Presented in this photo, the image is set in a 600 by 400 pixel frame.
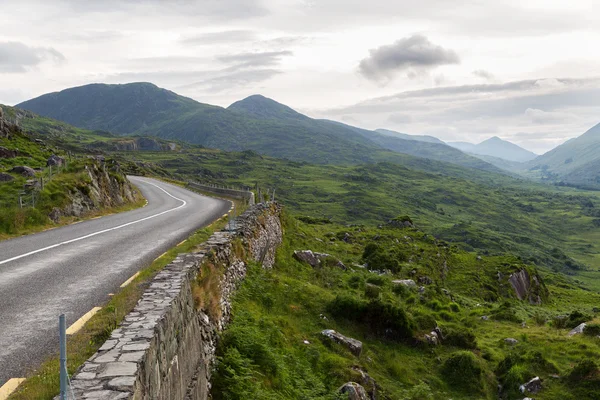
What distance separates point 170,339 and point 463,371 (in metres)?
17.0

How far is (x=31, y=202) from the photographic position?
1040 inches

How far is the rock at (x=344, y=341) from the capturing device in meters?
18.7

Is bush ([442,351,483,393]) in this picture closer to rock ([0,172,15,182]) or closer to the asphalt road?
the asphalt road

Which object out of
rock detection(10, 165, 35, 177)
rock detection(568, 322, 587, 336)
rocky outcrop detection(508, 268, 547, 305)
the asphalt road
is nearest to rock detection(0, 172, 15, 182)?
rock detection(10, 165, 35, 177)

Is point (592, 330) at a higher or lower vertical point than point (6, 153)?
lower

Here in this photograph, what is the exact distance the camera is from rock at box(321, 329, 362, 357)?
18.7 metres

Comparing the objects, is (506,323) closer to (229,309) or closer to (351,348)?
(351,348)

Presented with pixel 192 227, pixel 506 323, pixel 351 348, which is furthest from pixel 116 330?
pixel 506 323

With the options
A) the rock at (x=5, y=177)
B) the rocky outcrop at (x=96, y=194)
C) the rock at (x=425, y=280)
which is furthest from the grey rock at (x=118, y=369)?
the rock at (x=425, y=280)

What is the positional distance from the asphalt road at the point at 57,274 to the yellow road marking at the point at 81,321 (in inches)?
7.7

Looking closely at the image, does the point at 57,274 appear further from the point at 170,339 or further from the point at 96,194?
the point at 96,194

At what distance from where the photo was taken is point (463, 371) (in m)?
20.5

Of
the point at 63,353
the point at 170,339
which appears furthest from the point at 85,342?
the point at 63,353

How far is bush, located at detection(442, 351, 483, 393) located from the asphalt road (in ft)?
48.5
